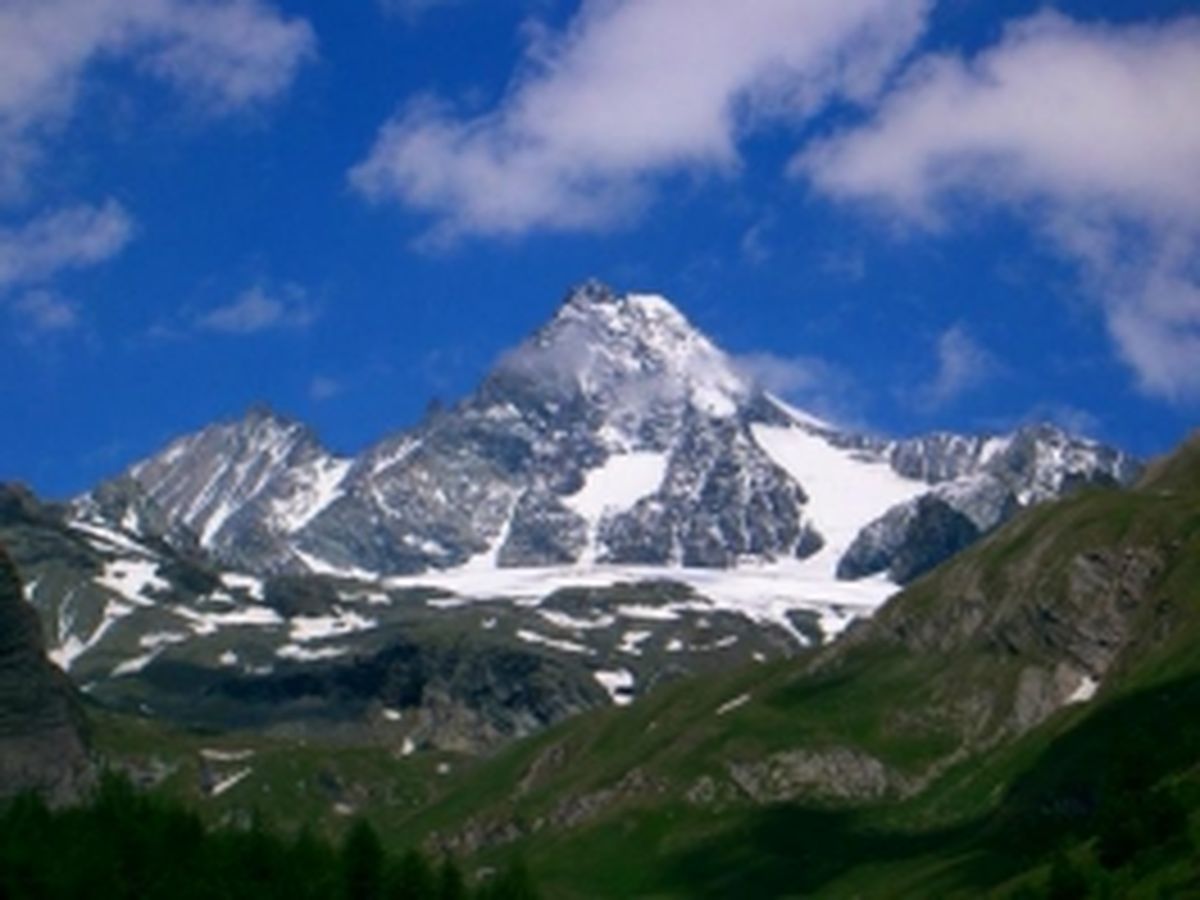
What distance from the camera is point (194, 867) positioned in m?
180

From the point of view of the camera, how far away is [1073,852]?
19300 centimetres

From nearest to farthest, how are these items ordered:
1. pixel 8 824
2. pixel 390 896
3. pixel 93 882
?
pixel 93 882
pixel 390 896
pixel 8 824

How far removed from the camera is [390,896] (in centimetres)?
18188

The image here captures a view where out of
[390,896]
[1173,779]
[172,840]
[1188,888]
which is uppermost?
[172,840]

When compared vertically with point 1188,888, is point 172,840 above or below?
above

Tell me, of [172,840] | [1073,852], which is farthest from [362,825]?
[1073,852]

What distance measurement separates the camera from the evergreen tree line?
170250 millimetres

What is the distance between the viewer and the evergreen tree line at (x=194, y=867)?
559 ft

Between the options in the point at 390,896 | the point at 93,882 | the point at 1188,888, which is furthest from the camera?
the point at 390,896

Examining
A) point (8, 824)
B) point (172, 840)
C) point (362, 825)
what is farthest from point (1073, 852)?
point (8, 824)

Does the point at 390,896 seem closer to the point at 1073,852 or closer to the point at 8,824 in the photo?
the point at 8,824

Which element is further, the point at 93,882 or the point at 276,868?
the point at 276,868

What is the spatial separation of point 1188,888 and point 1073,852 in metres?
44.6

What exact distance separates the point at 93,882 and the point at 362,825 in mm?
22232
